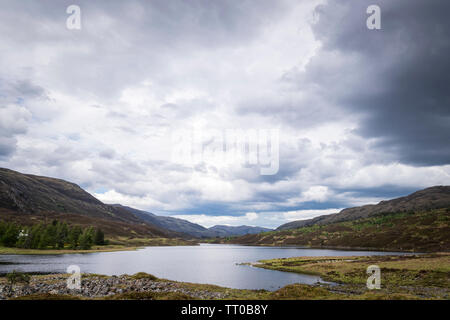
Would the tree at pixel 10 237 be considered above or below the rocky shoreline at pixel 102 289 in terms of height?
below

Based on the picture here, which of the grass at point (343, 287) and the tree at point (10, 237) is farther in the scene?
the tree at point (10, 237)

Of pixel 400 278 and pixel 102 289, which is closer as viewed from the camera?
pixel 102 289

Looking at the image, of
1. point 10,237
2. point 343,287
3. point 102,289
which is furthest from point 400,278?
point 10,237

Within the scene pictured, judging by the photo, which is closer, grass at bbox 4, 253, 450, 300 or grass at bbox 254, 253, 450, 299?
grass at bbox 4, 253, 450, 300

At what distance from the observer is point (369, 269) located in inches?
3088

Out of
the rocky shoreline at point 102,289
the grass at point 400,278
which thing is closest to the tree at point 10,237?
the rocky shoreline at point 102,289

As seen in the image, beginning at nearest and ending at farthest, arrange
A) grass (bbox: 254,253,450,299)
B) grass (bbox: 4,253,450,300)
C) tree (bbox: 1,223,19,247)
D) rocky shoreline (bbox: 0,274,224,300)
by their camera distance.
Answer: grass (bbox: 4,253,450,300) < rocky shoreline (bbox: 0,274,224,300) < grass (bbox: 254,253,450,299) < tree (bbox: 1,223,19,247)

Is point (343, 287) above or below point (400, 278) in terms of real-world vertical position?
above

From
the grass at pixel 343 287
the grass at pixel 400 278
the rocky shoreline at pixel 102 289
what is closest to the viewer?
the grass at pixel 343 287

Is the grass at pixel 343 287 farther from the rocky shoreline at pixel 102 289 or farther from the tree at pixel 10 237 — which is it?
the tree at pixel 10 237

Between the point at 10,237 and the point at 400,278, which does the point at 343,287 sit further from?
the point at 10,237

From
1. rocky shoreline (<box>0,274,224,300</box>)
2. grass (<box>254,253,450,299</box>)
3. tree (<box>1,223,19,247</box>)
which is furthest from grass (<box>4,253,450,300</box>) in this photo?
tree (<box>1,223,19,247</box>)

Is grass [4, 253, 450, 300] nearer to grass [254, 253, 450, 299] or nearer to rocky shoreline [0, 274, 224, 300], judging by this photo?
grass [254, 253, 450, 299]
